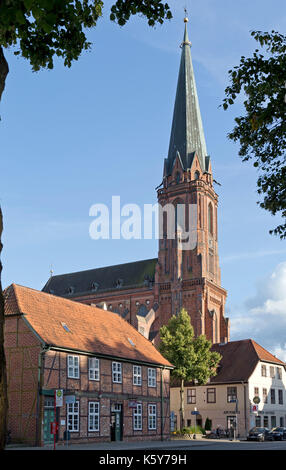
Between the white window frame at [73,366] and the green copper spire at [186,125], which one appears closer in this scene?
the white window frame at [73,366]

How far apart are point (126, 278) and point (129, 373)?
5066 cm

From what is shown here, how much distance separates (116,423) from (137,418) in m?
2.44

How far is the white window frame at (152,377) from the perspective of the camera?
4191 cm

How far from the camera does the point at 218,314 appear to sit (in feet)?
266

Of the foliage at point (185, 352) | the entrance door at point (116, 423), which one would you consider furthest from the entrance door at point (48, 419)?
the foliage at point (185, 352)

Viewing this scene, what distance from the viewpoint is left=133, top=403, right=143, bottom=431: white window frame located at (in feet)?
128

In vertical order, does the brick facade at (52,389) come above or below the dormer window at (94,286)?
below

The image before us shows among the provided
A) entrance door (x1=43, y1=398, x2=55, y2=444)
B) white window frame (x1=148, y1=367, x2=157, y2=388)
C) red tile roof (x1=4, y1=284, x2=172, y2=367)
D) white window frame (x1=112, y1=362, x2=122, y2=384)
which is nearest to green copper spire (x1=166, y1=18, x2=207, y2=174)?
red tile roof (x1=4, y1=284, x2=172, y2=367)

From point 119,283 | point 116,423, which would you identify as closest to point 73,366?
point 116,423

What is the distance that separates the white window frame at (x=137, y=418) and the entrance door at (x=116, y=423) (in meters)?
1.58

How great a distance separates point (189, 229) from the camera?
8375cm

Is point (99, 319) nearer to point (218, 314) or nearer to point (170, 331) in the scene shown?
point (170, 331)

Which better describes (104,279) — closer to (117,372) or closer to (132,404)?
(117,372)

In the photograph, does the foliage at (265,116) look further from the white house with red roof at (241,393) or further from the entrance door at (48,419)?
the white house with red roof at (241,393)
